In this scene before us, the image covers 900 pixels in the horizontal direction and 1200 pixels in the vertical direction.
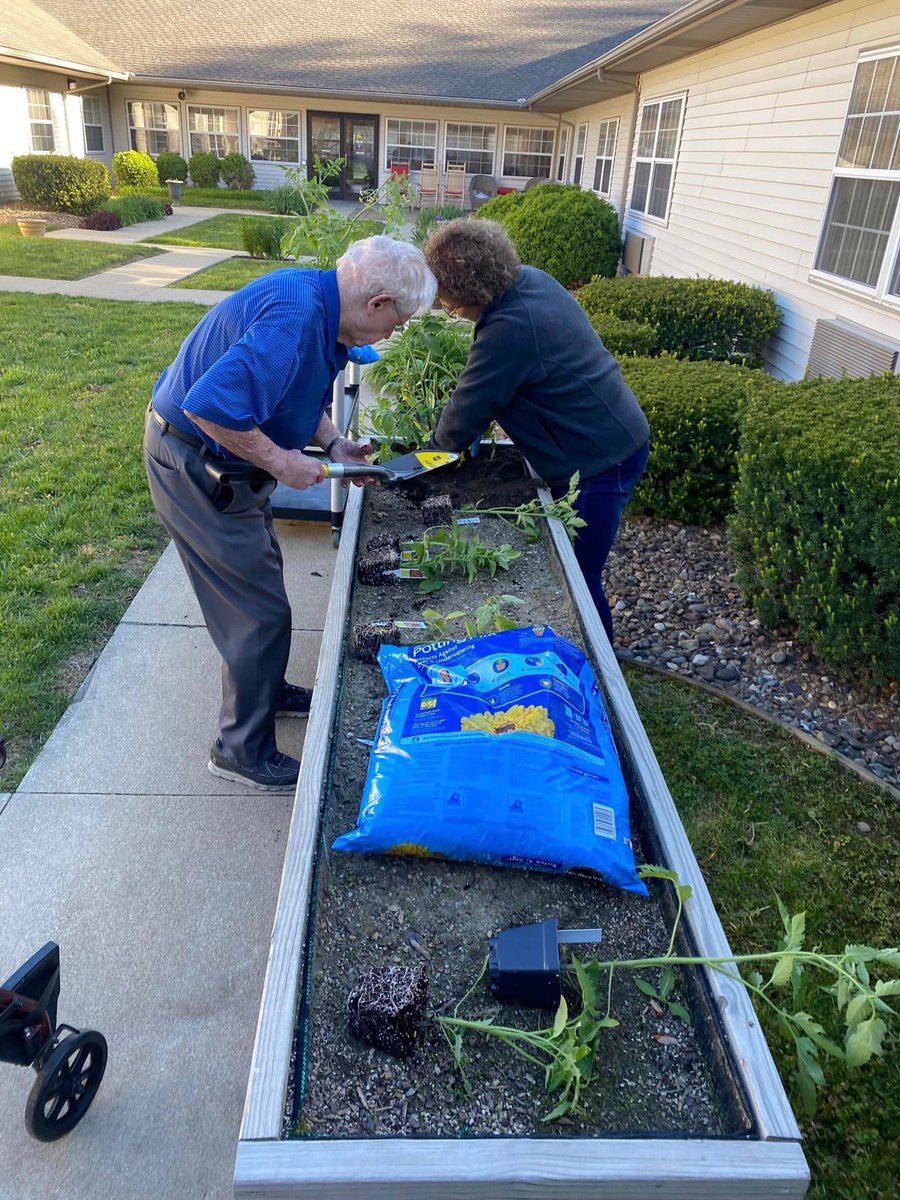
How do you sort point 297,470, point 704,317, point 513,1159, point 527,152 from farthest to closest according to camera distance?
point 527,152
point 704,317
point 297,470
point 513,1159

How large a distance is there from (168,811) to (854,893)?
7.14 ft

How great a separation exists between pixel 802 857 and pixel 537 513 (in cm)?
165

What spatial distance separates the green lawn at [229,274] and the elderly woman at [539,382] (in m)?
8.34

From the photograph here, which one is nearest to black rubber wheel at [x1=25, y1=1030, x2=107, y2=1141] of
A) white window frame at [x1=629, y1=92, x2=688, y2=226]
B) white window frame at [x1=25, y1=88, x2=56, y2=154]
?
white window frame at [x1=629, y1=92, x2=688, y2=226]

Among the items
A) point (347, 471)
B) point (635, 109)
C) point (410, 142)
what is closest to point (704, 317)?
point (347, 471)

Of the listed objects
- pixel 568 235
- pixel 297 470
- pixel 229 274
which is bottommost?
pixel 229 274

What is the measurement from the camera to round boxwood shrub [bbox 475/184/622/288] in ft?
40.5

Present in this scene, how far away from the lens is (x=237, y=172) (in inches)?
1005

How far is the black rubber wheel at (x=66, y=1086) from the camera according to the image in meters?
1.75

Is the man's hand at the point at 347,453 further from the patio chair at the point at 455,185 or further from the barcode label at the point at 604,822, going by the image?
the patio chair at the point at 455,185

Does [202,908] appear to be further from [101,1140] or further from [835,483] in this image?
[835,483]

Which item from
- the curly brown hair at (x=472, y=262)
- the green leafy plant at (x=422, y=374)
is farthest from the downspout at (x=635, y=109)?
the curly brown hair at (x=472, y=262)

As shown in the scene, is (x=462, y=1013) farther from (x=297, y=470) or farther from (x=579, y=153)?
(x=579, y=153)

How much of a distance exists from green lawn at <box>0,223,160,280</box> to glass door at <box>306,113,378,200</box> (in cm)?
1408
